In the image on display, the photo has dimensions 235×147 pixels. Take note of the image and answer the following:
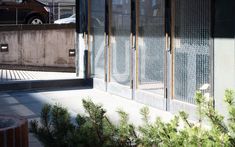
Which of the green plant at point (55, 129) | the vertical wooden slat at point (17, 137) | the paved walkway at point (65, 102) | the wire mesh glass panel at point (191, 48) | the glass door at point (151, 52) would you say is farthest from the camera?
the glass door at point (151, 52)

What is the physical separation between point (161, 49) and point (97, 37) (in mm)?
3439

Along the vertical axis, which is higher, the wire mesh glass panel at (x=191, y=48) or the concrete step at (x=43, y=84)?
the wire mesh glass panel at (x=191, y=48)

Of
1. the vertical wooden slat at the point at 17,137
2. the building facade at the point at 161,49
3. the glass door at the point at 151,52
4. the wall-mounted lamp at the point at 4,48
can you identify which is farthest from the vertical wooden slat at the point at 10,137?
the wall-mounted lamp at the point at 4,48

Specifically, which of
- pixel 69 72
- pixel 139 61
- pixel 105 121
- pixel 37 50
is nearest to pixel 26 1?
pixel 37 50

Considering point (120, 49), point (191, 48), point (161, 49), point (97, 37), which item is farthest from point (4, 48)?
point (191, 48)

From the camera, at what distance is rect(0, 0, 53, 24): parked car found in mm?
23031

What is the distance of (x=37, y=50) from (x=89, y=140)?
1314cm

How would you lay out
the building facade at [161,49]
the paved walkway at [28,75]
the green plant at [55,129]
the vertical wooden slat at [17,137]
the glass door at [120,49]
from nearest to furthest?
the green plant at [55,129]
the vertical wooden slat at [17,137]
the building facade at [161,49]
the glass door at [120,49]
the paved walkway at [28,75]

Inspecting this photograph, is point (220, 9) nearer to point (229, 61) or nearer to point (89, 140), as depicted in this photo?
point (229, 61)

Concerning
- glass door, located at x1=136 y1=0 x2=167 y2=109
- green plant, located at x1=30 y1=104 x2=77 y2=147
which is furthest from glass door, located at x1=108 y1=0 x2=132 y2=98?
green plant, located at x1=30 y1=104 x2=77 y2=147

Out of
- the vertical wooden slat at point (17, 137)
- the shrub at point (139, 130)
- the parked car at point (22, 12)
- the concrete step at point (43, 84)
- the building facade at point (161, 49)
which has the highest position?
the parked car at point (22, 12)

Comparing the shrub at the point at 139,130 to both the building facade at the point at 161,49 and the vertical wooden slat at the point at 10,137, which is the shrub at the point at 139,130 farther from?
the building facade at the point at 161,49

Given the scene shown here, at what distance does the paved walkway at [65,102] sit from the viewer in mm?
9375

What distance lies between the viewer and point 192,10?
855cm
